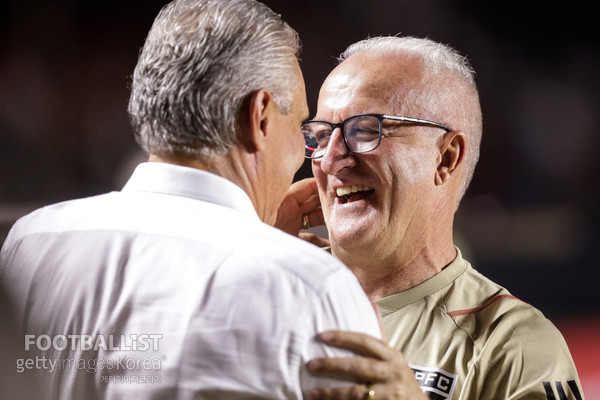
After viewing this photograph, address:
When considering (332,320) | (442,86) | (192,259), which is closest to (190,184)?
(192,259)

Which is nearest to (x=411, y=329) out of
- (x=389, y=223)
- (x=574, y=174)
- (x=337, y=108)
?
(x=389, y=223)

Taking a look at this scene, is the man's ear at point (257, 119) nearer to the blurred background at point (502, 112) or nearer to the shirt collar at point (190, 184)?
the shirt collar at point (190, 184)

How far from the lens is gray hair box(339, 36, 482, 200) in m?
1.63

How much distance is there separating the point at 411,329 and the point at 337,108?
54 centimetres

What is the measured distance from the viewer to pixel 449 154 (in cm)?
167

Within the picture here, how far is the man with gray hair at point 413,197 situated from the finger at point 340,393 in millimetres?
540

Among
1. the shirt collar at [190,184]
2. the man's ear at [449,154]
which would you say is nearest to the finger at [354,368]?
the shirt collar at [190,184]

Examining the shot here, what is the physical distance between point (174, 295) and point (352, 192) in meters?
0.81

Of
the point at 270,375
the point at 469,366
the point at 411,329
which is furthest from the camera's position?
the point at 411,329

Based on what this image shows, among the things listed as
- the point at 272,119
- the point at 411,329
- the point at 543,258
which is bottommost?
the point at 543,258

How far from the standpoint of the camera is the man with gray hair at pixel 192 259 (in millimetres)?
885

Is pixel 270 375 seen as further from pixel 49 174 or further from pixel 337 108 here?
pixel 49 174

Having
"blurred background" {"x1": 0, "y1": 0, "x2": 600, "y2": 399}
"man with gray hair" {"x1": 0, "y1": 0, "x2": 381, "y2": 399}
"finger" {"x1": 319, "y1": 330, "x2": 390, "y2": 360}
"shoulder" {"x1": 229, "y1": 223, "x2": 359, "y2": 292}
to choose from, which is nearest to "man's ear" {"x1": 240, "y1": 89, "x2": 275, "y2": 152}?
"man with gray hair" {"x1": 0, "y1": 0, "x2": 381, "y2": 399}

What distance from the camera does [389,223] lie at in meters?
1.61
